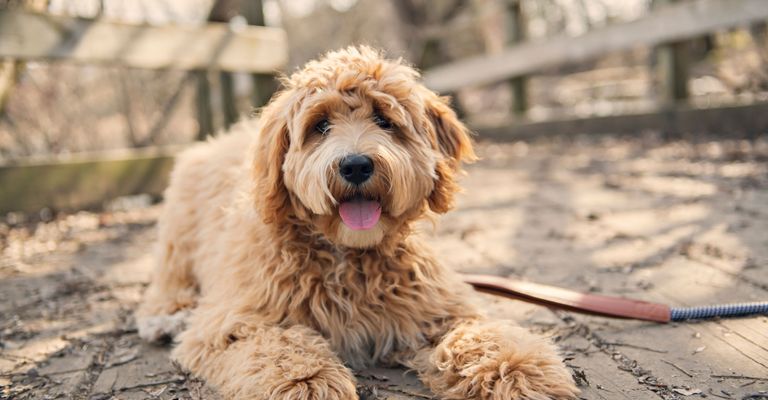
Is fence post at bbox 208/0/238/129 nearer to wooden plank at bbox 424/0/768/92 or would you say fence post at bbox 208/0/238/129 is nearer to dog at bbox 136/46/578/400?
dog at bbox 136/46/578/400

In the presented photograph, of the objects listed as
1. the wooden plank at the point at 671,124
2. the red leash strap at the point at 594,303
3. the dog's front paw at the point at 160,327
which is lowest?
the dog's front paw at the point at 160,327

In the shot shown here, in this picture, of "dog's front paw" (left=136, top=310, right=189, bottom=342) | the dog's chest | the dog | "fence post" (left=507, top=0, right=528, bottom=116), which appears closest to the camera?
the dog

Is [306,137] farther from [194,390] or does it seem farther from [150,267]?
[150,267]

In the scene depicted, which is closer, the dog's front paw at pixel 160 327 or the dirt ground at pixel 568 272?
the dirt ground at pixel 568 272

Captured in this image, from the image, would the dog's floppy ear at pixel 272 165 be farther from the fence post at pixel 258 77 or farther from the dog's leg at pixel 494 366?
the fence post at pixel 258 77

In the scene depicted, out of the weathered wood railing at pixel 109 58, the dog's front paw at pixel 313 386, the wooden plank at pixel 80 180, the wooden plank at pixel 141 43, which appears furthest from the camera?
the wooden plank at pixel 80 180

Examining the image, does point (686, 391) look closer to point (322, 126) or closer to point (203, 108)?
point (322, 126)

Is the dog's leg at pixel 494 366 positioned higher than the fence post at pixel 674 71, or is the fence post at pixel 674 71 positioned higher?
the fence post at pixel 674 71

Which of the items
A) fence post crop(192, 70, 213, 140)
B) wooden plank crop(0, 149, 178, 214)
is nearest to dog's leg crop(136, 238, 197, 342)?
wooden plank crop(0, 149, 178, 214)

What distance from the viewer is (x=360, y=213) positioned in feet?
9.14

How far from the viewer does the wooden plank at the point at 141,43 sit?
570 centimetres

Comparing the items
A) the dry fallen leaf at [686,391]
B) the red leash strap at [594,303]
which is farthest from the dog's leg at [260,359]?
the dry fallen leaf at [686,391]

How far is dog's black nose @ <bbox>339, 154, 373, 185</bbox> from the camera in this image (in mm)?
2646

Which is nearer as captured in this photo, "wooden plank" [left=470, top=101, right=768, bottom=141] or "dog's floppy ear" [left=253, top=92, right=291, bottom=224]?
"dog's floppy ear" [left=253, top=92, right=291, bottom=224]
